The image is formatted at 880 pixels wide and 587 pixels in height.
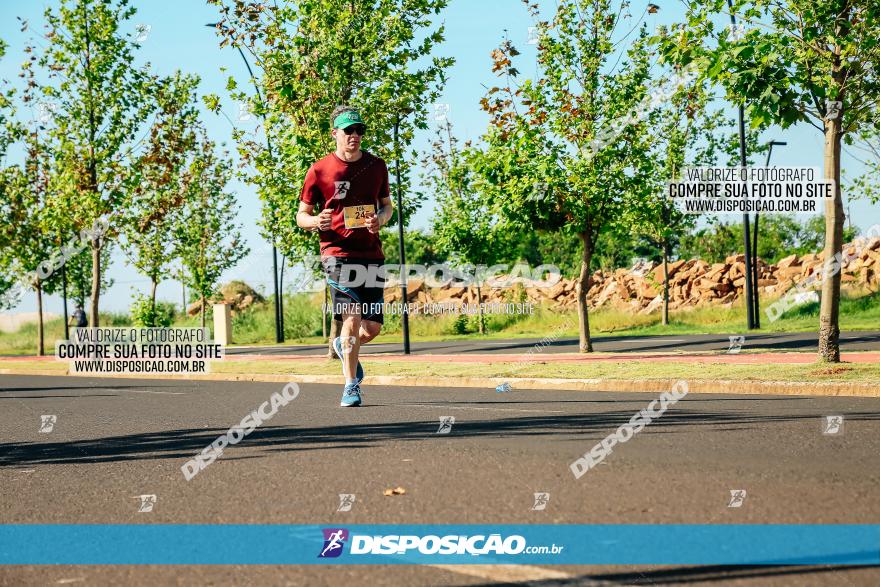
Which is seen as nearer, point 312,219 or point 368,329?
point 312,219

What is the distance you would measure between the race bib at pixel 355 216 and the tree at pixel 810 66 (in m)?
5.75

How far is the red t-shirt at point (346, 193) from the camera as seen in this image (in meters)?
8.56

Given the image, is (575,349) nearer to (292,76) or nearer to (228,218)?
(292,76)

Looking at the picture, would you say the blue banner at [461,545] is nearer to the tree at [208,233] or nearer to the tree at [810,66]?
the tree at [810,66]

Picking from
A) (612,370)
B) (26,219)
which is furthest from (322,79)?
(26,219)

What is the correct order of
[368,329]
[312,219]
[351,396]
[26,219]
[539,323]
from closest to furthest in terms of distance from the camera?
[312,219] < [368,329] < [351,396] < [26,219] < [539,323]

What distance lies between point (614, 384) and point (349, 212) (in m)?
6.05

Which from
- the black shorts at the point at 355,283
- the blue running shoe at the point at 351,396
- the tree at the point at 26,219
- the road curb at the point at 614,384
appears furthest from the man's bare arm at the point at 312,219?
the tree at the point at 26,219

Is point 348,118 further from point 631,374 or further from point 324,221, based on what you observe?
point 631,374

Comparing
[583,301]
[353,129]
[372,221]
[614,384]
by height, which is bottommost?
[614,384]

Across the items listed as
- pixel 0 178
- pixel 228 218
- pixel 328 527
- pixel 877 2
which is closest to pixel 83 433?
pixel 328 527

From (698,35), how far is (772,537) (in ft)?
32.0

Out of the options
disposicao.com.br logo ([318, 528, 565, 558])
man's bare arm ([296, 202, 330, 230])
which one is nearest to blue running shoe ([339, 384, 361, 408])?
man's bare arm ([296, 202, 330, 230])

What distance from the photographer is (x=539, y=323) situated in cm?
4203
